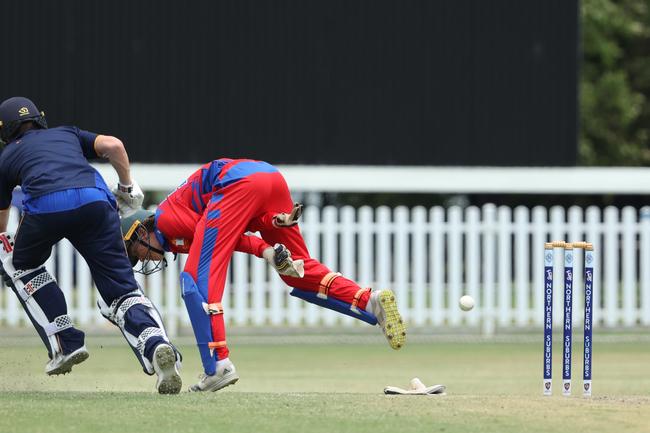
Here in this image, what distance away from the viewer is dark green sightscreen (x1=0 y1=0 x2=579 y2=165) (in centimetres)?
1716

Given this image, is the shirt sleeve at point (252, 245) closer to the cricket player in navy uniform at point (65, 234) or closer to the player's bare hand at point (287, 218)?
the player's bare hand at point (287, 218)

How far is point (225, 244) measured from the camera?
26.3 ft

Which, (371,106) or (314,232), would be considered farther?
(371,106)

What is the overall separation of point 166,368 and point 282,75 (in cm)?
1010

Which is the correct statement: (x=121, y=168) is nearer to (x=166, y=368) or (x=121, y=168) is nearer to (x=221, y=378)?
(x=166, y=368)

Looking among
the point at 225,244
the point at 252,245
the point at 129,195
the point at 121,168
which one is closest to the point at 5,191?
the point at 121,168

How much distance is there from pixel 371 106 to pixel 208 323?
9.79m

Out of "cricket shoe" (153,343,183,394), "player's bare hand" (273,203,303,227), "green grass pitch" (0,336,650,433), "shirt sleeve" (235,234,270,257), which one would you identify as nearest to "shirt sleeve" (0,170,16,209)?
"green grass pitch" (0,336,650,433)

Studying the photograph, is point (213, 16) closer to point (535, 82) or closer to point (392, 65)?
point (392, 65)

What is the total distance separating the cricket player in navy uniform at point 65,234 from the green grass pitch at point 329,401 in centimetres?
29

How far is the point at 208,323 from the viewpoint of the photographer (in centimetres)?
789

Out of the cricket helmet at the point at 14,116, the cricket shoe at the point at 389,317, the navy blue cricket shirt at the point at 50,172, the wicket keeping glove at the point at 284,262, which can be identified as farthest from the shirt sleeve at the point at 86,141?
the cricket shoe at the point at 389,317

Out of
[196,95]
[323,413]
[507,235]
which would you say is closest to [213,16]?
[196,95]

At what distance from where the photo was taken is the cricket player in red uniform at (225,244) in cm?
792
